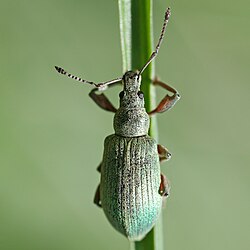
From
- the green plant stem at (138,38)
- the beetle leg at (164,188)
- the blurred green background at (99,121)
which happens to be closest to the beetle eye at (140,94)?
the green plant stem at (138,38)

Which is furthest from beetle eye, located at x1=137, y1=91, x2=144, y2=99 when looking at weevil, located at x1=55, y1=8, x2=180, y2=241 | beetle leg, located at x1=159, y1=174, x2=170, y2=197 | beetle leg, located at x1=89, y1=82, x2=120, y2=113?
beetle leg, located at x1=159, y1=174, x2=170, y2=197

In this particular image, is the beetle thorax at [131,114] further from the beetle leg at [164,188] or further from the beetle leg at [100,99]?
the beetle leg at [164,188]

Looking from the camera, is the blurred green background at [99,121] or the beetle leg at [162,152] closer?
the beetle leg at [162,152]

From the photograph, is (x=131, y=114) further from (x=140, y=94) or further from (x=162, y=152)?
(x=162, y=152)

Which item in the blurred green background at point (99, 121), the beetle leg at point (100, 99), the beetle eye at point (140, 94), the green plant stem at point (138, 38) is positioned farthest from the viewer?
the blurred green background at point (99, 121)
